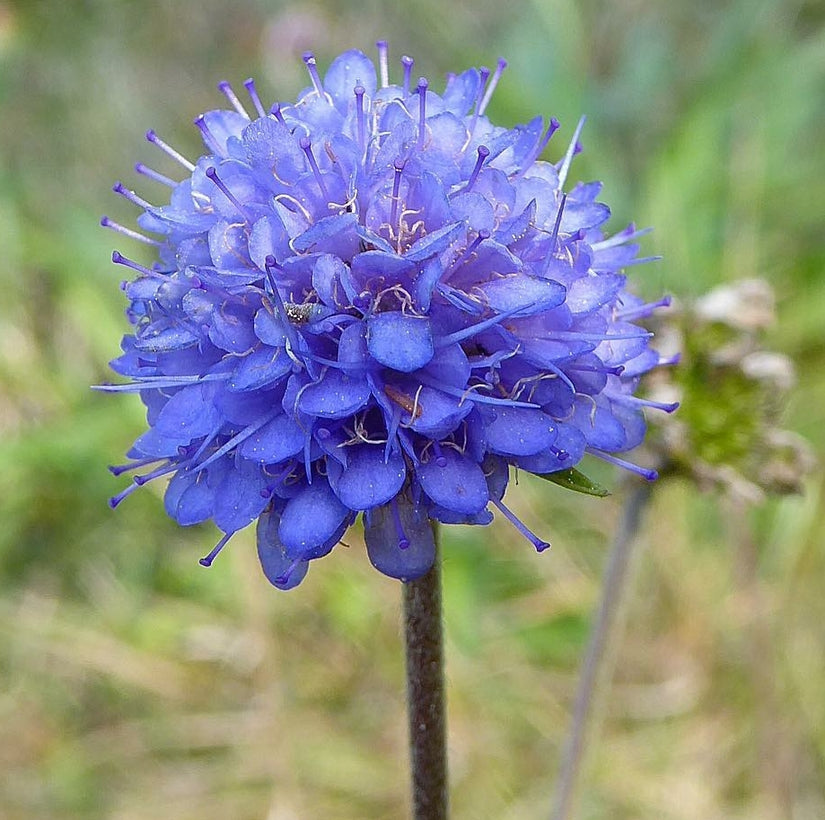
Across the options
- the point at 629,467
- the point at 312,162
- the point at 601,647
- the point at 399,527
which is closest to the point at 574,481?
the point at 629,467

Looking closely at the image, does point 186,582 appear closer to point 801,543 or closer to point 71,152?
point 801,543

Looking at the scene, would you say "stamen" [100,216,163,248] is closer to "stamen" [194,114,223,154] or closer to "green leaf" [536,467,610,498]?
"stamen" [194,114,223,154]

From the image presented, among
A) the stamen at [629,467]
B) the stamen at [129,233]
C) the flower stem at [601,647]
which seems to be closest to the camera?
the stamen at [629,467]

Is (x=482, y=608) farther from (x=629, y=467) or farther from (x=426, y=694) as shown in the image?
(x=629, y=467)

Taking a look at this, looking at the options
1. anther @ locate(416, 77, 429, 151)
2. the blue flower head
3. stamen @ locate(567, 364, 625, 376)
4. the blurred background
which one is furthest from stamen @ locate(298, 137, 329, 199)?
the blurred background

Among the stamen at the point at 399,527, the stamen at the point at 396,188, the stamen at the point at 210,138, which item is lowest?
the stamen at the point at 399,527

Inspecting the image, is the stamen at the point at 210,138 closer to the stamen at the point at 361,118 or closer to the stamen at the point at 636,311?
the stamen at the point at 361,118

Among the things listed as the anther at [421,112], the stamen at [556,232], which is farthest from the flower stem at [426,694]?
the anther at [421,112]
